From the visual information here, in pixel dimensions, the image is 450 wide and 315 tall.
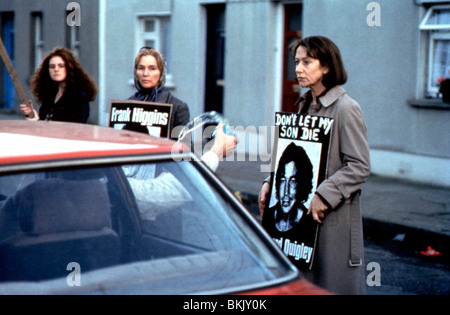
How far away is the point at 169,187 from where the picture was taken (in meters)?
3.09

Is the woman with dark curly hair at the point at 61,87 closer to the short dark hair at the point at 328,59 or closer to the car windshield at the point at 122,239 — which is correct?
the short dark hair at the point at 328,59

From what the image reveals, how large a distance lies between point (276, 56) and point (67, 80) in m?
8.81

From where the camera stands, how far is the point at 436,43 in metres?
12.6

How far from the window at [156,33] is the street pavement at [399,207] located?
18.6 ft

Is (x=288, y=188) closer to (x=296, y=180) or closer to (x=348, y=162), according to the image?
(x=296, y=180)

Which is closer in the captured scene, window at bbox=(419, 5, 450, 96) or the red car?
the red car

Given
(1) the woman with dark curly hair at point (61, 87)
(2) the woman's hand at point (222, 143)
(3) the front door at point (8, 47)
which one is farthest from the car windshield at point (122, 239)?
(3) the front door at point (8, 47)

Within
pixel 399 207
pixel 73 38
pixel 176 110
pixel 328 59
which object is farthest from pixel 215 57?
pixel 328 59

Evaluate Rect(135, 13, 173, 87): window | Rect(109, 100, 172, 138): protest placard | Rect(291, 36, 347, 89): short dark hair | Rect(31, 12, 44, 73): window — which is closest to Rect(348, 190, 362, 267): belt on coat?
Rect(291, 36, 347, 89): short dark hair

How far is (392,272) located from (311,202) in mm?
3395

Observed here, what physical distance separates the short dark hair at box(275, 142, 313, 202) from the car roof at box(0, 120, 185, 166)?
1349 mm

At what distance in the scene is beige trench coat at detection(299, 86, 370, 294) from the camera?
4.26 meters

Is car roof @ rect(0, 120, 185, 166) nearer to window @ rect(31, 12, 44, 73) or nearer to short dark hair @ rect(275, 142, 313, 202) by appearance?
short dark hair @ rect(275, 142, 313, 202)
